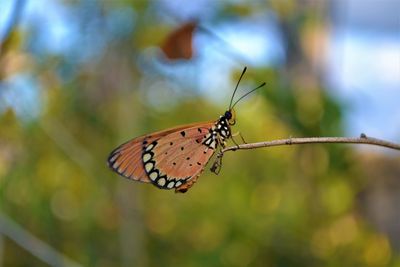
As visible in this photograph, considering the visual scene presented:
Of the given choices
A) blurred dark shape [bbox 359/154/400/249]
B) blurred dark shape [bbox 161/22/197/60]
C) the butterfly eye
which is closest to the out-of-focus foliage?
blurred dark shape [bbox 359/154/400/249]

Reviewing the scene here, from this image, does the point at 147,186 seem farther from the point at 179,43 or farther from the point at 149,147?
the point at 149,147

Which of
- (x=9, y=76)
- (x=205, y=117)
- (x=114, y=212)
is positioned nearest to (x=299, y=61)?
(x=205, y=117)

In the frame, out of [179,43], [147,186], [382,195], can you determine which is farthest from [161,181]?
[382,195]

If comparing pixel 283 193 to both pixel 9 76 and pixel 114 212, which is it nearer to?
pixel 114 212

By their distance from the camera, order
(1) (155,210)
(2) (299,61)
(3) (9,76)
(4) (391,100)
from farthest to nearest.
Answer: (4) (391,100), (2) (299,61), (1) (155,210), (3) (9,76)

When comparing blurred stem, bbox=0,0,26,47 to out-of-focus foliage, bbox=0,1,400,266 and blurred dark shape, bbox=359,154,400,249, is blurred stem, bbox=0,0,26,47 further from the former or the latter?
blurred dark shape, bbox=359,154,400,249

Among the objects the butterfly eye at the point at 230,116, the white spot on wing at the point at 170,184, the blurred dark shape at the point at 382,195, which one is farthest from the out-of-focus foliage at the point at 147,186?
the white spot on wing at the point at 170,184
